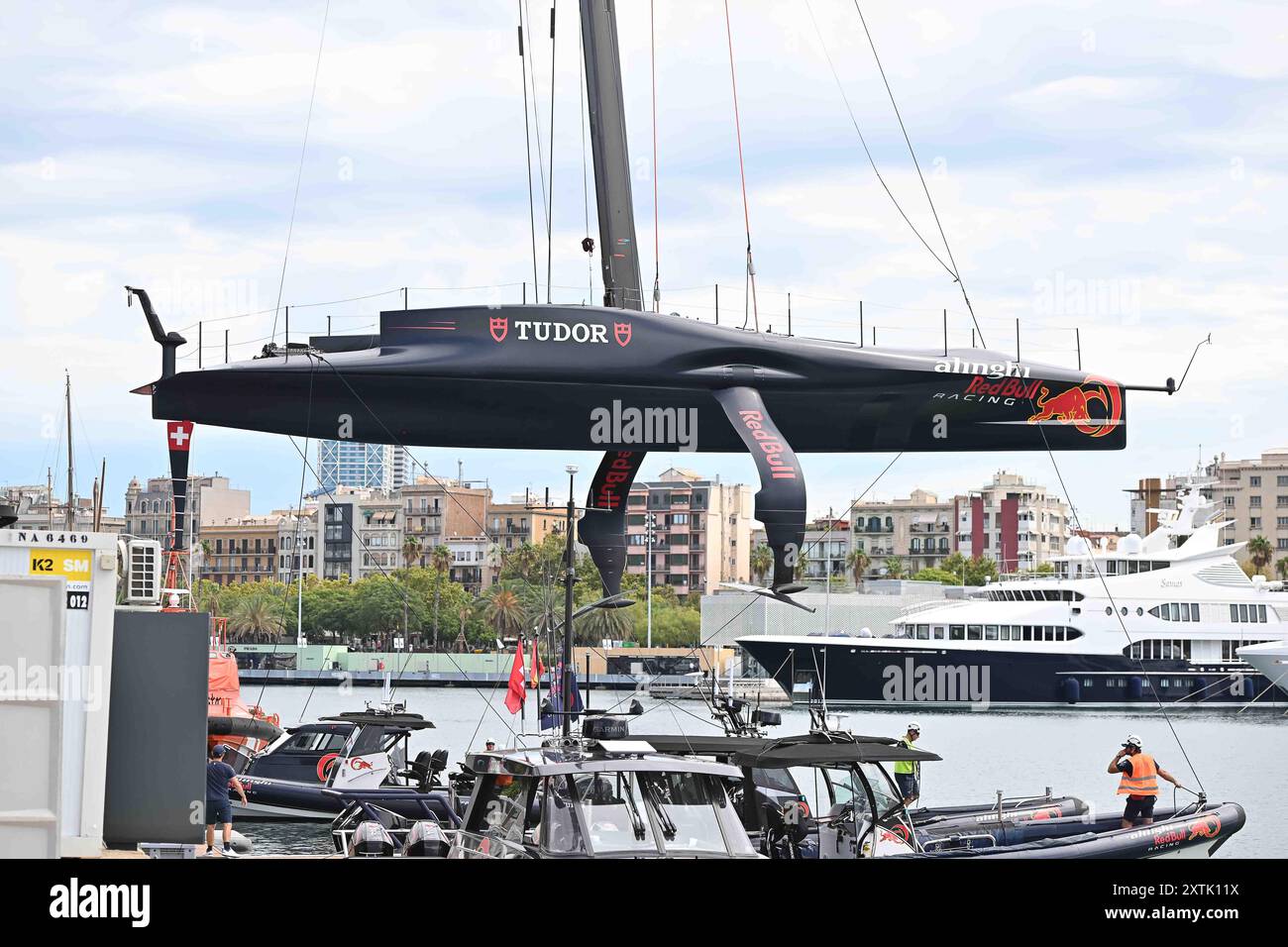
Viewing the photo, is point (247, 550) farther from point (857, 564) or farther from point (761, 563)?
point (857, 564)

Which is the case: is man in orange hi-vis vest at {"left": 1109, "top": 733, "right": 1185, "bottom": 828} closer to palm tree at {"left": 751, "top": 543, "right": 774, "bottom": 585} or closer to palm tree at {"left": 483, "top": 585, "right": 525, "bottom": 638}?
palm tree at {"left": 483, "top": 585, "right": 525, "bottom": 638}

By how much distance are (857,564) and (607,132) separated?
98142 mm

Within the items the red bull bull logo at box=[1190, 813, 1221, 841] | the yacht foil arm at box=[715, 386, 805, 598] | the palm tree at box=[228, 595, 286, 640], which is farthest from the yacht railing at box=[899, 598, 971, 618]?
the palm tree at box=[228, 595, 286, 640]

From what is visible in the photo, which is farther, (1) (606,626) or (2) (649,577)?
(1) (606,626)

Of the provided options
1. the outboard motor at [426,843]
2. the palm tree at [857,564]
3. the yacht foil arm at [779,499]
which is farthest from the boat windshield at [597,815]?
the palm tree at [857,564]

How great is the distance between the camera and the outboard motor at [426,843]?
31.0 ft

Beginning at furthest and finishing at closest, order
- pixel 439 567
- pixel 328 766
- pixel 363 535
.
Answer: pixel 363 535
pixel 439 567
pixel 328 766

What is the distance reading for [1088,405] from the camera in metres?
29.0

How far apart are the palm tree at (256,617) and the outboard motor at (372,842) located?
317ft

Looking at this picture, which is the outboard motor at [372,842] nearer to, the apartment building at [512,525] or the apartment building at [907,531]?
the apartment building at [512,525]

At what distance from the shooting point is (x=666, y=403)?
2583cm

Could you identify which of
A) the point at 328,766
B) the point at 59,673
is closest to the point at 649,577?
the point at 328,766
